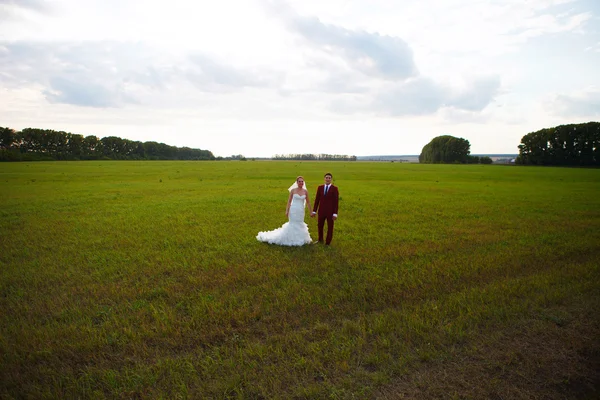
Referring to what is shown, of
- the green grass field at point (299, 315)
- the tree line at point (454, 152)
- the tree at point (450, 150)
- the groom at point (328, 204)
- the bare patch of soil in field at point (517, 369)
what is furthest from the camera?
the tree at point (450, 150)

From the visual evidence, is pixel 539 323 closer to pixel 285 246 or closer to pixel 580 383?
pixel 580 383

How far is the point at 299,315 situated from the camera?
6508 mm

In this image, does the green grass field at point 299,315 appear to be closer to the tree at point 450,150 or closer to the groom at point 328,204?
the groom at point 328,204

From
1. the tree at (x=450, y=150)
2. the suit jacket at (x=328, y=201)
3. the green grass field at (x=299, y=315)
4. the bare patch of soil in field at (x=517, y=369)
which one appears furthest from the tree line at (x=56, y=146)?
the tree at (x=450, y=150)

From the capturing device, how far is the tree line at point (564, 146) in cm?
9181

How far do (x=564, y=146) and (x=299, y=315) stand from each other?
127 metres

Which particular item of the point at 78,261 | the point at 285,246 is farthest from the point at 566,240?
the point at 78,261

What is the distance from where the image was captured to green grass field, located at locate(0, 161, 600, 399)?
4.70 meters

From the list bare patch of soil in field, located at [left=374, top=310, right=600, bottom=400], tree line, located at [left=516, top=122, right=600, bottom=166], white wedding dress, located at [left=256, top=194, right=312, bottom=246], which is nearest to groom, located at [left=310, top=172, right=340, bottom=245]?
white wedding dress, located at [left=256, top=194, right=312, bottom=246]

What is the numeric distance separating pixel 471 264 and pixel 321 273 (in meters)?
4.83

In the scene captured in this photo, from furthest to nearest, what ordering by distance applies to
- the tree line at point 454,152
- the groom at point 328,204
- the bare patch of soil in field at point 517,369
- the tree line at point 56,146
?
the tree line at point 454,152 < the tree line at point 56,146 < the groom at point 328,204 < the bare patch of soil in field at point 517,369

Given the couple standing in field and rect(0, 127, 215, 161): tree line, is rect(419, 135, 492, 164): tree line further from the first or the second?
rect(0, 127, 215, 161): tree line

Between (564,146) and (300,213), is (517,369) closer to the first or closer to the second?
(300,213)

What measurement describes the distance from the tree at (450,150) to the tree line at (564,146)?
3042cm
